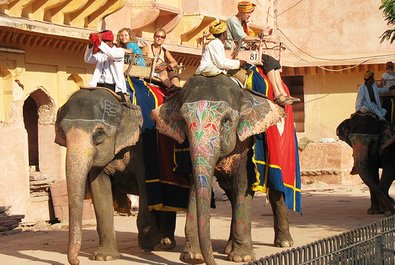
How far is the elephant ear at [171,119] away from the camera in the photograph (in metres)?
12.7

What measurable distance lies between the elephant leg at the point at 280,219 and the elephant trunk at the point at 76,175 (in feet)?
9.32

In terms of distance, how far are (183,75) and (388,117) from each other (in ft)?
34.3

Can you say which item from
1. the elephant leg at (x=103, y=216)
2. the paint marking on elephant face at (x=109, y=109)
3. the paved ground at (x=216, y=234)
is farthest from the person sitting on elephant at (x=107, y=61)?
the paved ground at (x=216, y=234)

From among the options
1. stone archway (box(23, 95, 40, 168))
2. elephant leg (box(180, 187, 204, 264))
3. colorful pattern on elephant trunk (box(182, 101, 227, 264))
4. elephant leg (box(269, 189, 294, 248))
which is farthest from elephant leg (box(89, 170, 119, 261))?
stone archway (box(23, 95, 40, 168))

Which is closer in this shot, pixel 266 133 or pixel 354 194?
pixel 266 133

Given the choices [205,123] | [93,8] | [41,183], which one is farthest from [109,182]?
[93,8]

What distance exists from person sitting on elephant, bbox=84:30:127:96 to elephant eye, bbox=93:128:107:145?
77cm

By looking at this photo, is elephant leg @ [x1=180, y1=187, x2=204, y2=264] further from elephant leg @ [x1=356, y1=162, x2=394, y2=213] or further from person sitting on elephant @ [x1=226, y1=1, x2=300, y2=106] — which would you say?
elephant leg @ [x1=356, y1=162, x2=394, y2=213]

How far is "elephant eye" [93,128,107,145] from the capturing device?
12867mm

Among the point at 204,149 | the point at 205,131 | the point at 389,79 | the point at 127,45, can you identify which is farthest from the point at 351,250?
the point at 389,79

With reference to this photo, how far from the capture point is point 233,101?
1274 cm

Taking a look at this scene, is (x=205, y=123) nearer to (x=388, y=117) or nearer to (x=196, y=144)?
(x=196, y=144)

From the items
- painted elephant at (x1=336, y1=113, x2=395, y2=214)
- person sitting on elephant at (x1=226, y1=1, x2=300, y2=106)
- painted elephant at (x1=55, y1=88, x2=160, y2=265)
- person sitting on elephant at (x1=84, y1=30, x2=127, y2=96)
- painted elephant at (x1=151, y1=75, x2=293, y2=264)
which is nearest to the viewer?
painted elephant at (x1=151, y1=75, x2=293, y2=264)

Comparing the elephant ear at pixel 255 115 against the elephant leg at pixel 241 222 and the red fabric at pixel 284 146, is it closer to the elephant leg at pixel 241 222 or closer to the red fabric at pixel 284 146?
the red fabric at pixel 284 146
